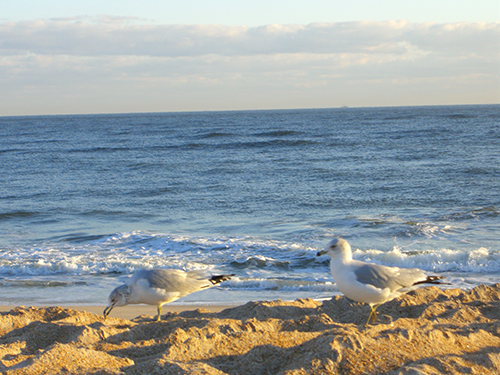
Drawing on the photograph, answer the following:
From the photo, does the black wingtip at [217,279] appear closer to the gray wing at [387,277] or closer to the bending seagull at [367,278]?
the bending seagull at [367,278]

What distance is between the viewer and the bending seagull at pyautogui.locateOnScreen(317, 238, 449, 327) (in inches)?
166

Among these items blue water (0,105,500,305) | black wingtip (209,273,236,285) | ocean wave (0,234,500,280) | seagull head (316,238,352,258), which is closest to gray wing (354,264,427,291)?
seagull head (316,238,352,258)

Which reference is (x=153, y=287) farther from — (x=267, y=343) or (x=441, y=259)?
(x=441, y=259)

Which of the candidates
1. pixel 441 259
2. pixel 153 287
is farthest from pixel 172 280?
pixel 441 259

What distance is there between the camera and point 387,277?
14.1 ft

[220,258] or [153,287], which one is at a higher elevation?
[153,287]

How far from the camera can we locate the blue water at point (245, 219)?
27.8 ft

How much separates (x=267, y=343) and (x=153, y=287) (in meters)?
1.70

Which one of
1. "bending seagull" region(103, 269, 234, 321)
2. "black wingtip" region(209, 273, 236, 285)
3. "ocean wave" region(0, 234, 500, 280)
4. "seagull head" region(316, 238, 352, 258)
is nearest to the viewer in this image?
"seagull head" region(316, 238, 352, 258)

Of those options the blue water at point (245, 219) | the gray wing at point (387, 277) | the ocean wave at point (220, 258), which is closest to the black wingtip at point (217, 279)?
the gray wing at point (387, 277)

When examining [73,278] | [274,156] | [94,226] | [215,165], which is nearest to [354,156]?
[274,156]

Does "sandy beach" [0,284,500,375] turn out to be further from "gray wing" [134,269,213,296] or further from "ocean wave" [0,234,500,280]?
"ocean wave" [0,234,500,280]

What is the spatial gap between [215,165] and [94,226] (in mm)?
12093

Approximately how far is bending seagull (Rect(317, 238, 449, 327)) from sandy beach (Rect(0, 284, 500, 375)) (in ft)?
0.95
